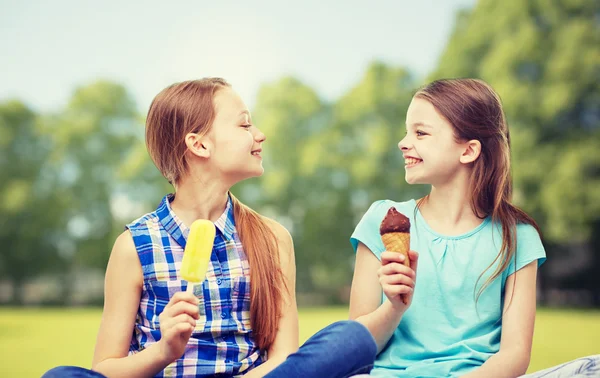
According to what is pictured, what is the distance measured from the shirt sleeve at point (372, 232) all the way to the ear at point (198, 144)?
62 centimetres

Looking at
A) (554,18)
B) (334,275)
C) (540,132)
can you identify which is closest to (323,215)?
(334,275)

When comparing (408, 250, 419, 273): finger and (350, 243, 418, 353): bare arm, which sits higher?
(408, 250, 419, 273): finger

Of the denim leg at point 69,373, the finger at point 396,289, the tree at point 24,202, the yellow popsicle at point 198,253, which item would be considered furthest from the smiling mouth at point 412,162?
the tree at point 24,202

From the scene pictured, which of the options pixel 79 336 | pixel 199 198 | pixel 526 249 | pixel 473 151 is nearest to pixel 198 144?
pixel 199 198

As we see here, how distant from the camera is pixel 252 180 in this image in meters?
18.8

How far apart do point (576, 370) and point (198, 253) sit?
1.21 metres

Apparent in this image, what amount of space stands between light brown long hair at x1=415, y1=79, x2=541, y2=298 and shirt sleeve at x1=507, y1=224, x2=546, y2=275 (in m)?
0.03

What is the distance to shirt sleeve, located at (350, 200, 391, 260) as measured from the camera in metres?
2.60

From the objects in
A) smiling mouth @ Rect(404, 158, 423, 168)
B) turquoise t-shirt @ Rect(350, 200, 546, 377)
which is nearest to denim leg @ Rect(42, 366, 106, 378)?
turquoise t-shirt @ Rect(350, 200, 546, 377)

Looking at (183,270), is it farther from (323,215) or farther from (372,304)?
(323,215)

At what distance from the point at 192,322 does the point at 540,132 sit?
51.6 ft

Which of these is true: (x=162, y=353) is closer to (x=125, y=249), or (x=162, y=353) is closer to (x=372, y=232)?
(x=125, y=249)

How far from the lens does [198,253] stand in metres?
2.20

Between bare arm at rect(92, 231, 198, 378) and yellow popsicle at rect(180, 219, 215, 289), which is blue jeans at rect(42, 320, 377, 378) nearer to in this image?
bare arm at rect(92, 231, 198, 378)
